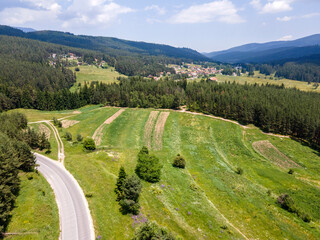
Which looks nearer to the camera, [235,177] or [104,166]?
[104,166]

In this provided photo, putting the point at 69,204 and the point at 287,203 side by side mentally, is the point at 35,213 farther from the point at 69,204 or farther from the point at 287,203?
the point at 287,203

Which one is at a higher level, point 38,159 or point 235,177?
point 38,159

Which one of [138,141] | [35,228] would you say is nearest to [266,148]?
[138,141]

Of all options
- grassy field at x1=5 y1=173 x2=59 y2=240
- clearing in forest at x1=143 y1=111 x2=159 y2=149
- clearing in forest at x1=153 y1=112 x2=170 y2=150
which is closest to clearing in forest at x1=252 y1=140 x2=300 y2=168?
clearing in forest at x1=153 y1=112 x2=170 y2=150

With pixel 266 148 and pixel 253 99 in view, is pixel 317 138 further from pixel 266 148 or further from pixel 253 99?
pixel 253 99

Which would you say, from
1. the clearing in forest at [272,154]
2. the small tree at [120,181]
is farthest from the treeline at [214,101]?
the small tree at [120,181]

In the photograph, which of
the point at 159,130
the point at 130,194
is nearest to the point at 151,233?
the point at 130,194

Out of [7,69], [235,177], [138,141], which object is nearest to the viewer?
[235,177]
